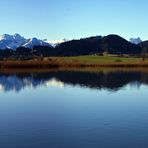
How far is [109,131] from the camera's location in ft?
71.9

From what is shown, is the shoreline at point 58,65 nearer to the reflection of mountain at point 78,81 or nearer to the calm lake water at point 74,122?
the reflection of mountain at point 78,81

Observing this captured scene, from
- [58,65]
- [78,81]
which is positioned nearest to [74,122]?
[78,81]

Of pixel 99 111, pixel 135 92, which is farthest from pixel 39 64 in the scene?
pixel 99 111

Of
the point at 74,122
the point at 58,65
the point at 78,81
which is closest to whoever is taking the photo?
the point at 74,122

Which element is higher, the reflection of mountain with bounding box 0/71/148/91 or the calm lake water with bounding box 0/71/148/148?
the calm lake water with bounding box 0/71/148/148

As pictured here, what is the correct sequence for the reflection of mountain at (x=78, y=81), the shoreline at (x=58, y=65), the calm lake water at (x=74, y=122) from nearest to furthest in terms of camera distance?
1. the calm lake water at (x=74, y=122)
2. the reflection of mountain at (x=78, y=81)
3. the shoreline at (x=58, y=65)

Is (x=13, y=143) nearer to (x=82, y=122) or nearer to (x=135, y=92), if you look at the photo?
(x=82, y=122)

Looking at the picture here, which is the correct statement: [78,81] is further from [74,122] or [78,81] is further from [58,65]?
[58,65]

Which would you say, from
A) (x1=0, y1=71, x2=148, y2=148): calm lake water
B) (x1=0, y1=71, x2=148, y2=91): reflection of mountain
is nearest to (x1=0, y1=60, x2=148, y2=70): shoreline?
(x1=0, y1=71, x2=148, y2=91): reflection of mountain

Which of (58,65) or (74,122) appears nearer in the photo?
(74,122)

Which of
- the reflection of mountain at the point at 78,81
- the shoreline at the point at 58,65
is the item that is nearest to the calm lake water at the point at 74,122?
the reflection of mountain at the point at 78,81

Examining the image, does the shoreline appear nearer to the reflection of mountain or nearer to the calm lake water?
the reflection of mountain

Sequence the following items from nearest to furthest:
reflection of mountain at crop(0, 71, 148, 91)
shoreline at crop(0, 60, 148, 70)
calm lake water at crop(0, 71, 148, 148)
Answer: calm lake water at crop(0, 71, 148, 148)
reflection of mountain at crop(0, 71, 148, 91)
shoreline at crop(0, 60, 148, 70)

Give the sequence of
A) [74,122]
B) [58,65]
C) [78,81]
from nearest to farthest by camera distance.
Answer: [74,122]
[78,81]
[58,65]
